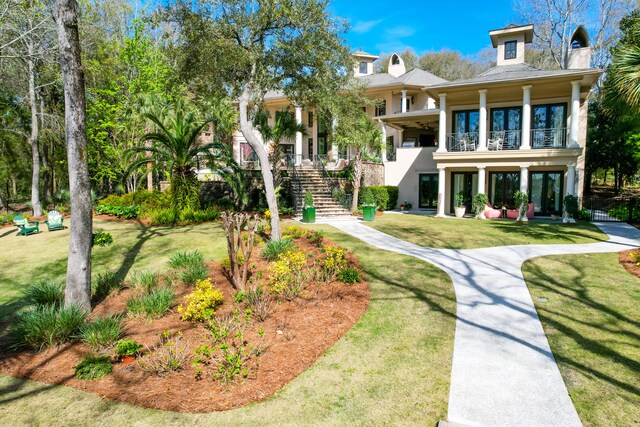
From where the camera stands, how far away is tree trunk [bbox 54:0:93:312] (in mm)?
6672

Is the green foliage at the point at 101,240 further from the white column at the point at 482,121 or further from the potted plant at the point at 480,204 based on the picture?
the white column at the point at 482,121

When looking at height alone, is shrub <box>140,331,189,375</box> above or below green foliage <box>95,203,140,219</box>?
below

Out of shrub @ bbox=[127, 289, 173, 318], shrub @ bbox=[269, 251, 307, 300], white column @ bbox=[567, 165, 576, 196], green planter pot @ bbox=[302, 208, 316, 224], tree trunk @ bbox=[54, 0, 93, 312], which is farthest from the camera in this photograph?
white column @ bbox=[567, 165, 576, 196]

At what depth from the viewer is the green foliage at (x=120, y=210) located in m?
17.6

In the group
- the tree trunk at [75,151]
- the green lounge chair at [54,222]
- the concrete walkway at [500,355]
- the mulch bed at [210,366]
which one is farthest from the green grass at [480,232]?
the green lounge chair at [54,222]


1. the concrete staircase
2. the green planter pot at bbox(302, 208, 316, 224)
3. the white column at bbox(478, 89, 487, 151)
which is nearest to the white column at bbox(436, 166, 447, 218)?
the white column at bbox(478, 89, 487, 151)

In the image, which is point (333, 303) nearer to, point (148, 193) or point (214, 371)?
point (214, 371)

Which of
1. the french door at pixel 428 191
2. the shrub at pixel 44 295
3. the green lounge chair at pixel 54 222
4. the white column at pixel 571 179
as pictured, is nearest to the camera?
the shrub at pixel 44 295

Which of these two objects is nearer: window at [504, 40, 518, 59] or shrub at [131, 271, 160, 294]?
shrub at [131, 271, 160, 294]

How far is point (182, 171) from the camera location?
17.0 metres

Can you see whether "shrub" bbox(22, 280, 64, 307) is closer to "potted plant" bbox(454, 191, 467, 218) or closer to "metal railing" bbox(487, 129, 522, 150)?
"potted plant" bbox(454, 191, 467, 218)

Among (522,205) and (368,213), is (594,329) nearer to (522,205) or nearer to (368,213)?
(368,213)

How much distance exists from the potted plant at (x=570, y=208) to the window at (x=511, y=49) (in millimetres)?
9716

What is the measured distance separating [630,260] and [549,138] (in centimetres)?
1185
